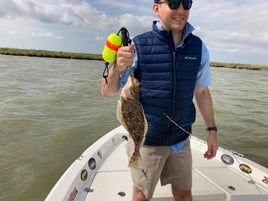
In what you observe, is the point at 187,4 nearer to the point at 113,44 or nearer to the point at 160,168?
the point at 113,44

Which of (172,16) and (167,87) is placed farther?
(167,87)

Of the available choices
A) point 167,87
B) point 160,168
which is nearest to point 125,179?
point 160,168

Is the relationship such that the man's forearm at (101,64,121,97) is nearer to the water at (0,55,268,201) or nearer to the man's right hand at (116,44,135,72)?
the man's right hand at (116,44,135,72)

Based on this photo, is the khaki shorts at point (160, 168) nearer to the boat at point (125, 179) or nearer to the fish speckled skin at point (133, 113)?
the fish speckled skin at point (133, 113)

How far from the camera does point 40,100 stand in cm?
1428

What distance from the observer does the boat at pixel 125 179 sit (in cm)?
357

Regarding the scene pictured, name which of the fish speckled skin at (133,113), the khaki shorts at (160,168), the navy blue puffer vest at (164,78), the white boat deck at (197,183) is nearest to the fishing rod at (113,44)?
the fish speckled skin at (133,113)

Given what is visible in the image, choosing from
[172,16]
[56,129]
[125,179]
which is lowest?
[56,129]

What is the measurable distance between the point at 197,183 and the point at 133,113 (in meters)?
2.34

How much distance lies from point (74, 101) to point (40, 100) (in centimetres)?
156

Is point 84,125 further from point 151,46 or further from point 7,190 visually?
point 151,46

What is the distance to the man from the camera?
2.40 m

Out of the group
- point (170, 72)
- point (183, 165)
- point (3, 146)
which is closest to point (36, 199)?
point (3, 146)

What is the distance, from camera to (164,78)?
246 centimetres
